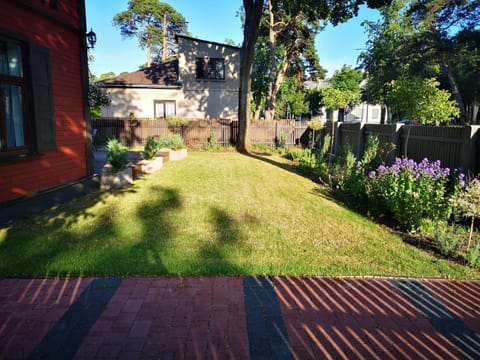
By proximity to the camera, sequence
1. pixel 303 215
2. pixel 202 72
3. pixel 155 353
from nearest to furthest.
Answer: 1. pixel 155 353
2. pixel 303 215
3. pixel 202 72

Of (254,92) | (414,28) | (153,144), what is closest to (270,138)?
(153,144)

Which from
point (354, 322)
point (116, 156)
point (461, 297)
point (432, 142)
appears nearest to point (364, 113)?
point (432, 142)

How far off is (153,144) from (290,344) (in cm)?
807

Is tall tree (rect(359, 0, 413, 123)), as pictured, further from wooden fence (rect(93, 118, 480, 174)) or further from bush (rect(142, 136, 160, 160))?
bush (rect(142, 136, 160, 160))

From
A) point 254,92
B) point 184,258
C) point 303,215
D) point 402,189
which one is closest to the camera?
point 184,258

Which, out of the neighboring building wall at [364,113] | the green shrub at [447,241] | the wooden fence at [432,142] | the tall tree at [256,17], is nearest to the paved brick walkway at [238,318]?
the green shrub at [447,241]

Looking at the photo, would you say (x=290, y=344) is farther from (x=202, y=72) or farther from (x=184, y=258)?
(x=202, y=72)

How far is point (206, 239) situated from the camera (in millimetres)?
4582

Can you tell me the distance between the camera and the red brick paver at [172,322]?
235cm

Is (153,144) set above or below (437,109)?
below

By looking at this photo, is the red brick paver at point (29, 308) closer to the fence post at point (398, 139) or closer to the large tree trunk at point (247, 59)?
the fence post at point (398, 139)

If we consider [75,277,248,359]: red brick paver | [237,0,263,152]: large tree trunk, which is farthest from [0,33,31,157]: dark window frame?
[237,0,263,152]: large tree trunk

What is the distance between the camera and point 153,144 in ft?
A: 31.5

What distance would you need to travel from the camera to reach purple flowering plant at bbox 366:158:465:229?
4.77 m
